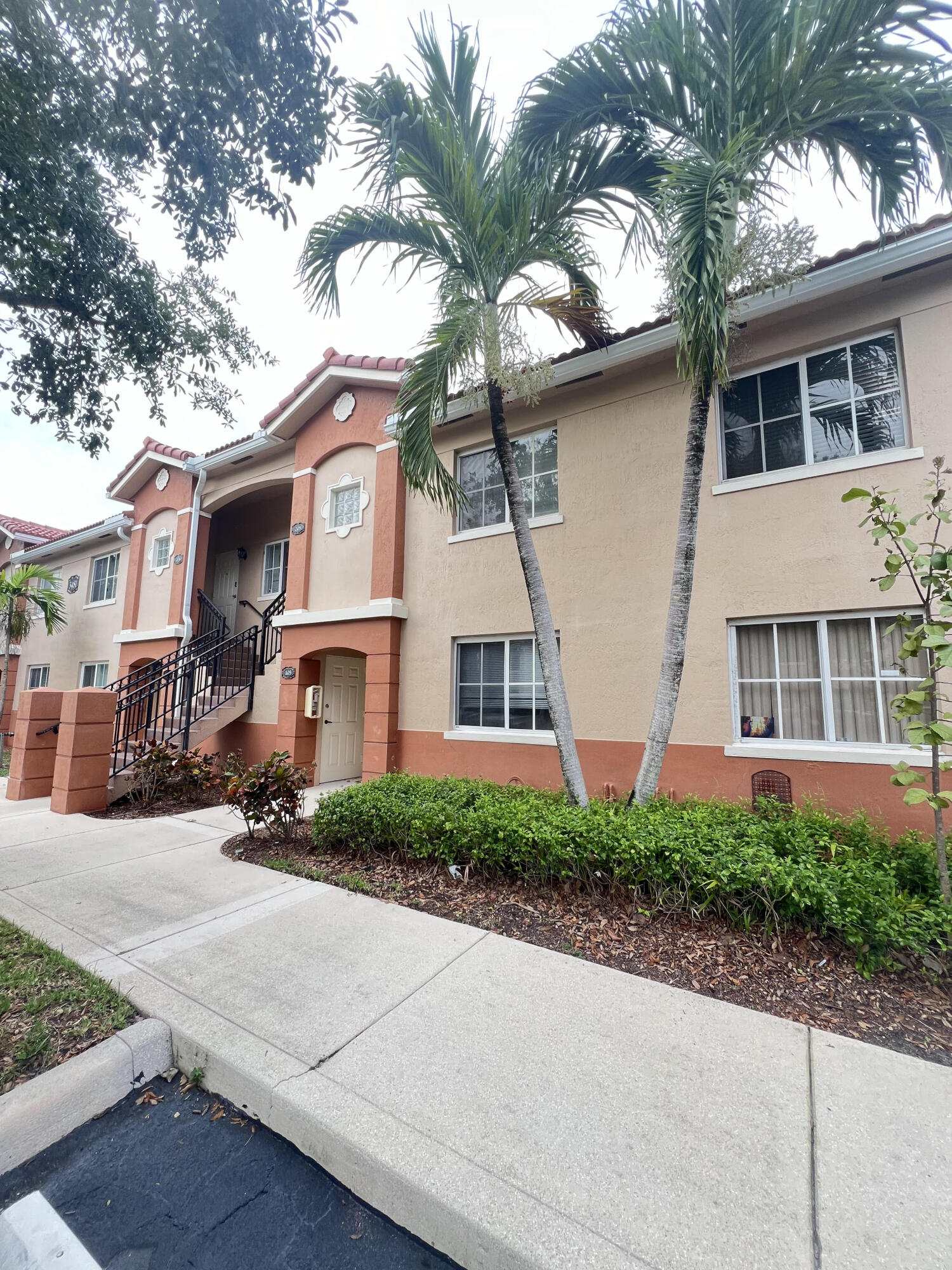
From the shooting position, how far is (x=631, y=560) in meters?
7.23

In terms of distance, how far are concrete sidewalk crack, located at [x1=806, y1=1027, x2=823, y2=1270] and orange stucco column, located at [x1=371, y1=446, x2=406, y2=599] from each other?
7460mm

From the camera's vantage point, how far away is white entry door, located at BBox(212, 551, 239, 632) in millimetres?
13826

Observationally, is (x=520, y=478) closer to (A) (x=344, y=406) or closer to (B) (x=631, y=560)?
(B) (x=631, y=560)

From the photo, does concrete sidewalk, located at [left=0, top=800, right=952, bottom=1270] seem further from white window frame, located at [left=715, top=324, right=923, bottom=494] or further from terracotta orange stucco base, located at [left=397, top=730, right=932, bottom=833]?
white window frame, located at [left=715, top=324, right=923, bottom=494]

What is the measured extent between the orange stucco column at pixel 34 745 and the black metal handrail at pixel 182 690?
0.97 m

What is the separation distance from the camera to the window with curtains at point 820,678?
18.8 ft

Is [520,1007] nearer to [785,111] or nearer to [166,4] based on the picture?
[166,4]

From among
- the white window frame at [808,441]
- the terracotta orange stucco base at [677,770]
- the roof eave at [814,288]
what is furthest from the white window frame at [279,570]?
the white window frame at [808,441]

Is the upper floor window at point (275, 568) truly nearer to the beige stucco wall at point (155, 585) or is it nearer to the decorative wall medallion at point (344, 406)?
the beige stucco wall at point (155, 585)

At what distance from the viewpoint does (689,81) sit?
4.94 metres

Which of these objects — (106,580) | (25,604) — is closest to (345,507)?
(106,580)

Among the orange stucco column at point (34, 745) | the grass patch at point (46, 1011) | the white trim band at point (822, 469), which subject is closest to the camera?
the grass patch at point (46, 1011)

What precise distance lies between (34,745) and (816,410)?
12.1 meters

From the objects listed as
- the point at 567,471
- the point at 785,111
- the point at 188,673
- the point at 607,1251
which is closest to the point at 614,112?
the point at 785,111
